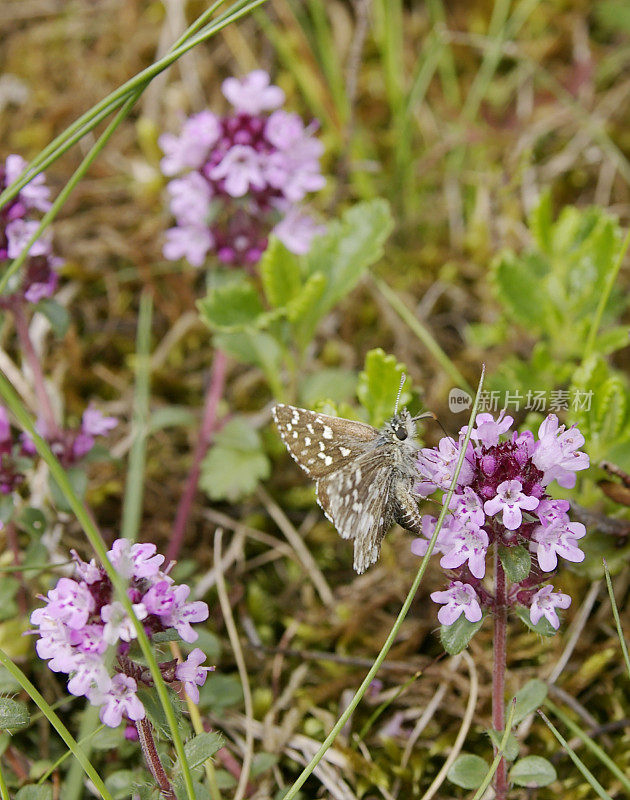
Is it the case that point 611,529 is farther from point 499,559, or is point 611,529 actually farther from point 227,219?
point 227,219

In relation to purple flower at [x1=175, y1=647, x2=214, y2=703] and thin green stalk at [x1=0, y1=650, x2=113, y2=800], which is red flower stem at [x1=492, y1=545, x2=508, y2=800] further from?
thin green stalk at [x1=0, y1=650, x2=113, y2=800]

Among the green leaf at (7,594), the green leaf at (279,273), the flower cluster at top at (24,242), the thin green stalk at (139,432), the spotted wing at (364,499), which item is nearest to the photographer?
the spotted wing at (364,499)

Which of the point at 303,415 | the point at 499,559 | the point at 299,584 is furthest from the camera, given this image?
the point at 299,584

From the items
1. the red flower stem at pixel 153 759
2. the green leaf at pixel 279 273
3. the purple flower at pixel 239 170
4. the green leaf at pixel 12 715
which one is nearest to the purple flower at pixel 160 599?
the red flower stem at pixel 153 759

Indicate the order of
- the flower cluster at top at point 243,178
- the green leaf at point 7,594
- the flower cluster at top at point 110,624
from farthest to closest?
the flower cluster at top at point 243,178 → the green leaf at point 7,594 → the flower cluster at top at point 110,624

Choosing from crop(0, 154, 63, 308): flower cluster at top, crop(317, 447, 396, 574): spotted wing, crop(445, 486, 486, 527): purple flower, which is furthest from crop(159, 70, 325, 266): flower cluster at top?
crop(445, 486, 486, 527): purple flower

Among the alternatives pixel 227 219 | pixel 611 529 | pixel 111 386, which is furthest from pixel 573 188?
pixel 111 386

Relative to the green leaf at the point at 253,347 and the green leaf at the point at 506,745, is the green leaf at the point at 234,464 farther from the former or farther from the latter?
the green leaf at the point at 506,745

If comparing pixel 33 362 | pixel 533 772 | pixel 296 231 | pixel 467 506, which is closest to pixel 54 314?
pixel 33 362
